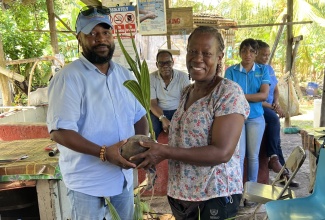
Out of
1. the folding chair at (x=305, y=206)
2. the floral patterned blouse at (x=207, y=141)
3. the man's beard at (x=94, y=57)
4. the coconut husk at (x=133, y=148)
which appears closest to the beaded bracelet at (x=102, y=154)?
the coconut husk at (x=133, y=148)

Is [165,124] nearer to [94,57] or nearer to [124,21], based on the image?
[124,21]

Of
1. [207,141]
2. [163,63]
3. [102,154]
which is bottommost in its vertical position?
[102,154]

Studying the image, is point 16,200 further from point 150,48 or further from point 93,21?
point 150,48

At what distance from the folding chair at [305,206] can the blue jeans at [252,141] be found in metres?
0.86

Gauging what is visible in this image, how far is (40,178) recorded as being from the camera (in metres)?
2.24

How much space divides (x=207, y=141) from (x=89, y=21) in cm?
103

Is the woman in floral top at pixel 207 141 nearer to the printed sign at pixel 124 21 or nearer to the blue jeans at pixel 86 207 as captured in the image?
the blue jeans at pixel 86 207

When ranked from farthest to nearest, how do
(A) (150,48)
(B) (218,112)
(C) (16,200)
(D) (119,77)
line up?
(A) (150,48), (C) (16,200), (D) (119,77), (B) (218,112)

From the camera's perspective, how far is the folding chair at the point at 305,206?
2492 millimetres

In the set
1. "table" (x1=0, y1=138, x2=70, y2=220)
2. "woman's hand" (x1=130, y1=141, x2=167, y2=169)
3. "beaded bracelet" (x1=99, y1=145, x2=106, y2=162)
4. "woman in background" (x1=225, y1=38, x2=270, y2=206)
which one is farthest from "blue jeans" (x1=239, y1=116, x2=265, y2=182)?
"woman's hand" (x1=130, y1=141, x2=167, y2=169)

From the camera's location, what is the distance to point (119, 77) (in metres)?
2.03

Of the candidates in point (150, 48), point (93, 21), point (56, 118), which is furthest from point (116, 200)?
point (150, 48)

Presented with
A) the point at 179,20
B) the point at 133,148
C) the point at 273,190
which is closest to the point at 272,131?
the point at 273,190

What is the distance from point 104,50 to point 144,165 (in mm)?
840
